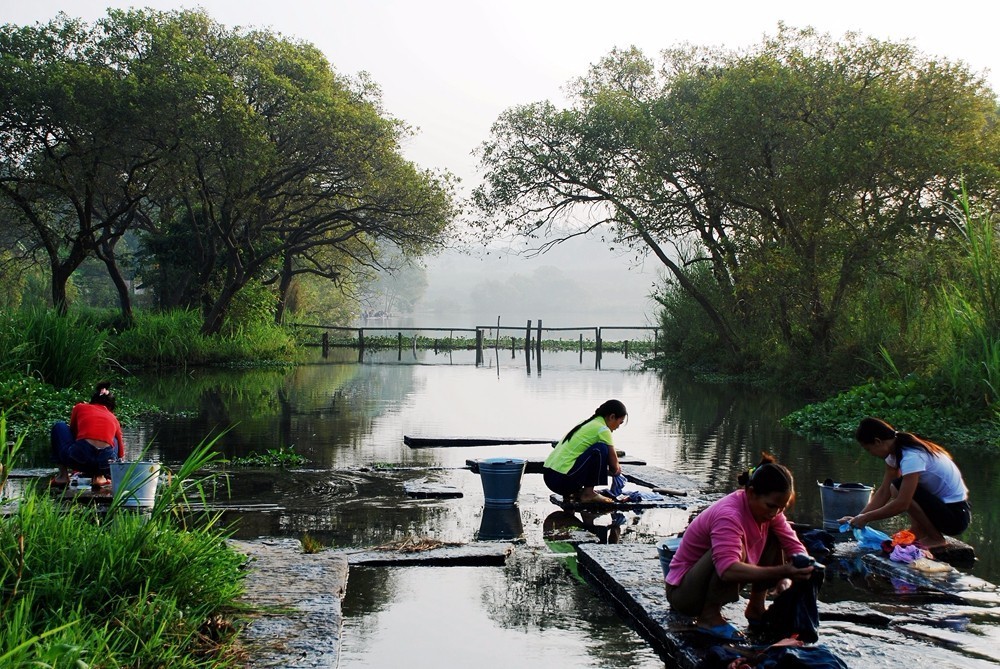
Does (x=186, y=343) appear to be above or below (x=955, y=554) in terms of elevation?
above

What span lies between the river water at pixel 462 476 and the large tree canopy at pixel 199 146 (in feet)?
20.2

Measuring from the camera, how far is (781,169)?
74.8 feet

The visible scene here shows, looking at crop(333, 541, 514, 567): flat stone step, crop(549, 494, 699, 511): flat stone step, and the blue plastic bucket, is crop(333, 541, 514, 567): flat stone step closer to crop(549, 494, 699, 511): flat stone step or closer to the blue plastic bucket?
the blue plastic bucket

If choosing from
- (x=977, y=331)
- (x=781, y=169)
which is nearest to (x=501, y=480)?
(x=977, y=331)

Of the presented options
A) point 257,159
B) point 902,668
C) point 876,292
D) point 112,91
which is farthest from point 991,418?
point 112,91

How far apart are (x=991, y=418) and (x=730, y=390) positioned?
35.0 feet

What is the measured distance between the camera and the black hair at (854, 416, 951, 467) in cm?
729

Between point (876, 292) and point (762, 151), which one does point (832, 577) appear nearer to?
point (876, 292)

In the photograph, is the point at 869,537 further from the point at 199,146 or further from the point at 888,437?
the point at 199,146

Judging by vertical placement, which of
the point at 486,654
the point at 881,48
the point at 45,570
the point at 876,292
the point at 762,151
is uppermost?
the point at 881,48

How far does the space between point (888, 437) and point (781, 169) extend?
16403 millimetres

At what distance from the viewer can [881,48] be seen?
21.9 metres

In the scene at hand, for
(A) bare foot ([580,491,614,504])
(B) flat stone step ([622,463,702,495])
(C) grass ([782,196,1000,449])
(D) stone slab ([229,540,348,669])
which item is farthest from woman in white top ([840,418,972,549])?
(C) grass ([782,196,1000,449])

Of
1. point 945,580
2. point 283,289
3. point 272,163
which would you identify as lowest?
point 945,580
